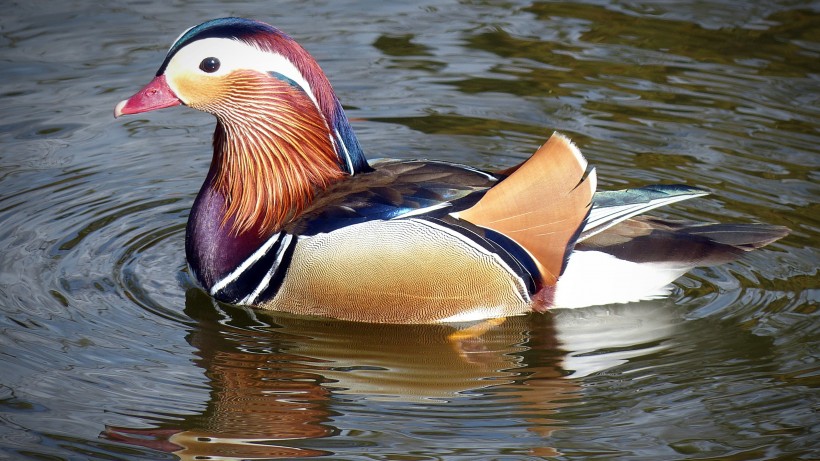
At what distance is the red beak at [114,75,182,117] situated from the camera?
20.2 feet

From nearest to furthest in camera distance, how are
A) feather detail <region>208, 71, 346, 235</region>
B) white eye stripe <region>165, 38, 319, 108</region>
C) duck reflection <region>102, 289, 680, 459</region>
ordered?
1. duck reflection <region>102, 289, 680, 459</region>
2. white eye stripe <region>165, 38, 319, 108</region>
3. feather detail <region>208, 71, 346, 235</region>

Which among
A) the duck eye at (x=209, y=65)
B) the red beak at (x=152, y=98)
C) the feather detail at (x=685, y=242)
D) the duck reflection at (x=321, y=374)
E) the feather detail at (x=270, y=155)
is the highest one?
the duck eye at (x=209, y=65)

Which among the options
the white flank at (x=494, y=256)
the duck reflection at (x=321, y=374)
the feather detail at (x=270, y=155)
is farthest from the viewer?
the feather detail at (x=270, y=155)

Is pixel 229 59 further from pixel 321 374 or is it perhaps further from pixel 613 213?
pixel 613 213

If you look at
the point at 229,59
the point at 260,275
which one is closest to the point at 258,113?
the point at 229,59

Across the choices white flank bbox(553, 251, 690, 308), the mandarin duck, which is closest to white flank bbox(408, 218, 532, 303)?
the mandarin duck

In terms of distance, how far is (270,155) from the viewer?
6.43 m

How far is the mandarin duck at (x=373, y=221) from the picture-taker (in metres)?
5.98

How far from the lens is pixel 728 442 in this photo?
511cm

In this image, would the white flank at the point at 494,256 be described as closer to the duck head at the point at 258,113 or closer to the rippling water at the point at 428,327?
the rippling water at the point at 428,327

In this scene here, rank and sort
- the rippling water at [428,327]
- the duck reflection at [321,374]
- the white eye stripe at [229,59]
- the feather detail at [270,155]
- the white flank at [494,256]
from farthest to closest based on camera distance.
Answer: the feather detail at [270,155] → the white eye stripe at [229,59] → the white flank at [494,256] → the rippling water at [428,327] → the duck reflection at [321,374]

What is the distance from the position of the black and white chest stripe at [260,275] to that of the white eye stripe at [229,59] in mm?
799

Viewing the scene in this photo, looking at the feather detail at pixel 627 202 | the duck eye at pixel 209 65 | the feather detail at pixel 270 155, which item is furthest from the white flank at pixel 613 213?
the duck eye at pixel 209 65

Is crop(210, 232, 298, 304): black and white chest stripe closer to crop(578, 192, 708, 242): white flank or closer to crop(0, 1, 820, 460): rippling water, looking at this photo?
crop(0, 1, 820, 460): rippling water
